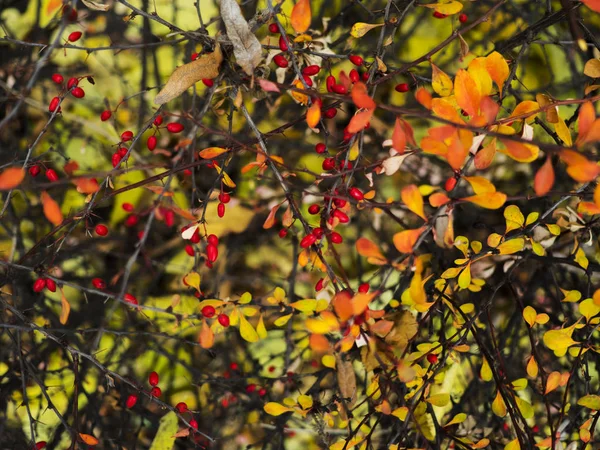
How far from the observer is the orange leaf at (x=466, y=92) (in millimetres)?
918

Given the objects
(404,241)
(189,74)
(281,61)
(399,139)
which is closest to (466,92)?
(399,139)

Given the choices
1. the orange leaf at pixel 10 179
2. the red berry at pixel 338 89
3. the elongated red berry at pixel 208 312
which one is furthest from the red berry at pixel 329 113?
the orange leaf at pixel 10 179

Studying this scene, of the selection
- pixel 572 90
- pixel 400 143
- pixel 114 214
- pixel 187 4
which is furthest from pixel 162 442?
pixel 572 90

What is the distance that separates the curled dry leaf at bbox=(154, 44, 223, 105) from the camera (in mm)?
983

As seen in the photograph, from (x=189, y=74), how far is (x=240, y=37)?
0.12 m

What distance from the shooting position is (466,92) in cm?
92

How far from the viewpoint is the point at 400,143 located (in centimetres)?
85

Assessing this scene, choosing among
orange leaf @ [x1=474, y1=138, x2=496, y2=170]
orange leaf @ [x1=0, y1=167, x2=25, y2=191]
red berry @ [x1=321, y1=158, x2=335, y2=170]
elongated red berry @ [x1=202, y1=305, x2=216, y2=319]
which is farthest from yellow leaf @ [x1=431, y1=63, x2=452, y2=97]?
orange leaf @ [x1=0, y1=167, x2=25, y2=191]

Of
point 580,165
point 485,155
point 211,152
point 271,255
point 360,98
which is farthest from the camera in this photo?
point 271,255

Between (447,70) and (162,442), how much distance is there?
1563mm

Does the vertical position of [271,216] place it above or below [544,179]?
below

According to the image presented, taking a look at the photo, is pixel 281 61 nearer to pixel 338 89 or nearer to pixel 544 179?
pixel 338 89

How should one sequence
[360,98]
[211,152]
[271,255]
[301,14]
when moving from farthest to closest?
[271,255] < [211,152] < [301,14] < [360,98]

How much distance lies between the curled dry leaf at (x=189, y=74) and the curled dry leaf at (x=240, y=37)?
0.06m
